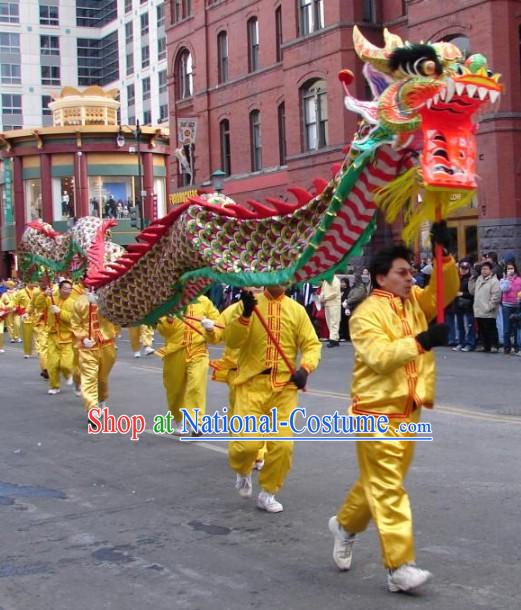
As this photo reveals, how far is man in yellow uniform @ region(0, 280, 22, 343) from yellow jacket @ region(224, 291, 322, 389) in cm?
1642

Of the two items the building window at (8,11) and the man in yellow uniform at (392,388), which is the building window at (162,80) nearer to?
the building window at (8,11)

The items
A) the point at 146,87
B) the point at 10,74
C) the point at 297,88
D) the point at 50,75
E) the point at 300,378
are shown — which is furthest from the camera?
the point at 50,75

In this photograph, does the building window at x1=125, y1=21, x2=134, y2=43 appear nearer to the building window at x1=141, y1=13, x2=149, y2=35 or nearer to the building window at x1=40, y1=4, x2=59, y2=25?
the building window at x1=141, y1=13, x2=149, y2=35

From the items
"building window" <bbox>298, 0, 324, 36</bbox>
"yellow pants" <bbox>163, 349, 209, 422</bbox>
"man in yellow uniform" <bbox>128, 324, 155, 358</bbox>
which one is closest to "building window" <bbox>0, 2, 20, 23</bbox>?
"building window" <bbox>298, 0, 324, 36</bbox>

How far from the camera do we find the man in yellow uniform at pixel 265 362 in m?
7.18

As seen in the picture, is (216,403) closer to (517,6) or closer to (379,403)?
(379,403)

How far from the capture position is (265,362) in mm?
7250

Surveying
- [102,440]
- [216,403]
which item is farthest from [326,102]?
[102,440]

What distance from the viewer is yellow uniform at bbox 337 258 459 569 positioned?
5.02 m

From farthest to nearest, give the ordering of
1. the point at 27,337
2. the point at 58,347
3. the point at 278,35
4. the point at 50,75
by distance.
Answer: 1. the point at 50,75
2. the point at 278,35
3. the point at 27,337
4. the point at 58,347

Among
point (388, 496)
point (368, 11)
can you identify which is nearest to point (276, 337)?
Answer: point (388, 496)

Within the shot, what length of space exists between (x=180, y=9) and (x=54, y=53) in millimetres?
33430

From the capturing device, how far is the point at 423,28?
24.2 meters

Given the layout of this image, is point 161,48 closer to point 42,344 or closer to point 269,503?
point 42,344
